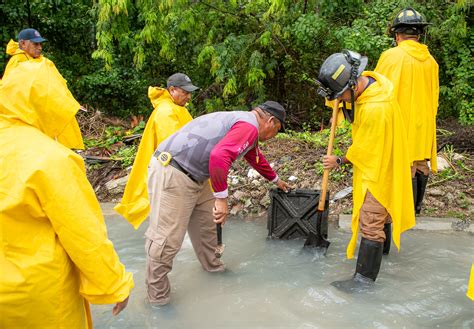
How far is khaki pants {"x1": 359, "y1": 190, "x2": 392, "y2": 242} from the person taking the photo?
3.63 meters

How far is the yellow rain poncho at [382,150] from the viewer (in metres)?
3.50

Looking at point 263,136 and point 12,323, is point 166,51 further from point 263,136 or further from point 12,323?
point 12,323

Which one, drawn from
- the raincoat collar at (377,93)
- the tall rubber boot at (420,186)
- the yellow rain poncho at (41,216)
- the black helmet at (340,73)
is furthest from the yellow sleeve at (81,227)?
the tall rubber boot at (420,186)

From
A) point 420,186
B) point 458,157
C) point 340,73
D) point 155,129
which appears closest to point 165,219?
point 155,129

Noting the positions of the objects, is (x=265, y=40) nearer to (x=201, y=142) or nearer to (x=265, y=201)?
(x=265, y=201)

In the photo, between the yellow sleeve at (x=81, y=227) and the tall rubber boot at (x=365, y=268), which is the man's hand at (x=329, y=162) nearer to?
the tall rubber boot at (x=365, y=268)

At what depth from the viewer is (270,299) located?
3771mm

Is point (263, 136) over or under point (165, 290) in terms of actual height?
over

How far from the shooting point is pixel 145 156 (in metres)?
4.86

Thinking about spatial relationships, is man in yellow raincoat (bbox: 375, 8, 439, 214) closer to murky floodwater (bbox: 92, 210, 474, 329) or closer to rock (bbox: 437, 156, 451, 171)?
murky floodwater (bbox: 92, 210, 474, 329)

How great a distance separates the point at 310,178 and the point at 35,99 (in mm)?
4641

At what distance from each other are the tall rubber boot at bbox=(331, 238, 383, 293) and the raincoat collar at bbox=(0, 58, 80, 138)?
2.69 metres

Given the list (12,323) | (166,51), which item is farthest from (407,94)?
(166,51)

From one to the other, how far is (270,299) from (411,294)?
1.19 metres
